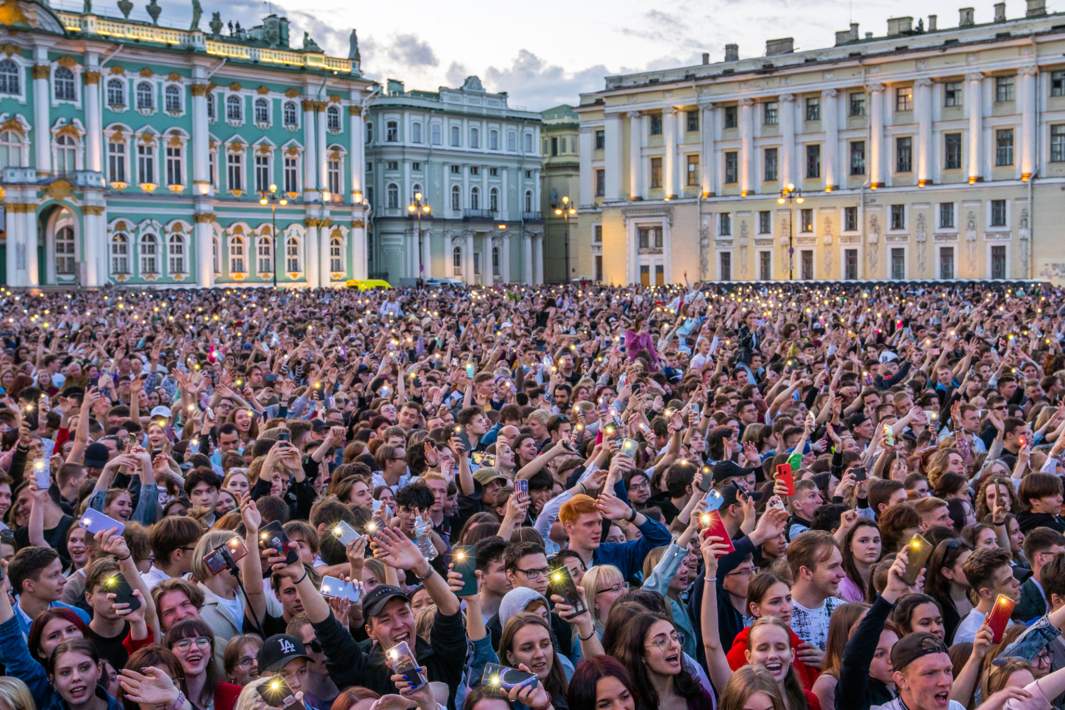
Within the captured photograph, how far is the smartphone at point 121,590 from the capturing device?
20.5 feet

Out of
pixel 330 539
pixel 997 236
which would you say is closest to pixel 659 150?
pixel 997 236

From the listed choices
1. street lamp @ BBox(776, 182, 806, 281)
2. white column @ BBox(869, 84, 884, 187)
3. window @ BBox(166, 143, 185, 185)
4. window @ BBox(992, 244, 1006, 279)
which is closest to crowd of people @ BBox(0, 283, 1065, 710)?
street lamp @ BBox(776, 182, 806, 281)

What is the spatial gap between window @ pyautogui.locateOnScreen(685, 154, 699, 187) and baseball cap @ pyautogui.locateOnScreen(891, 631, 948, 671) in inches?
2744

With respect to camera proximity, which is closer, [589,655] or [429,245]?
[589,655]

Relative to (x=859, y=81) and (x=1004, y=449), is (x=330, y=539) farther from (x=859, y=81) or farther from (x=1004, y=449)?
(x=859, y=81)

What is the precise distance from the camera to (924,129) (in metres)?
65.2

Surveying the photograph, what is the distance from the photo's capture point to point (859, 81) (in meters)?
66.9

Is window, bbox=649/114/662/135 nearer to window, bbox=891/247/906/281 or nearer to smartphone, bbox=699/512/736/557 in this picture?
window, bbox=891/247/906/281

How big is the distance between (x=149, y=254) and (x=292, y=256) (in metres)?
8.68

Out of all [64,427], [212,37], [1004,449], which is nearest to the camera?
[1004,449]

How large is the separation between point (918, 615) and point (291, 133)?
6987cm

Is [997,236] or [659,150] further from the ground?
[659,150]

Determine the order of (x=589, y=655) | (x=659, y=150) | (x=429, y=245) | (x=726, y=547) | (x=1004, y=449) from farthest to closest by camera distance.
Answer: (x=429, y=245) < (x=659, y=150) < (x=1004, y=449) < (x=726, y=547) < (x=589, y=655)

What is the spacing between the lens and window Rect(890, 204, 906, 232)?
218 feet
